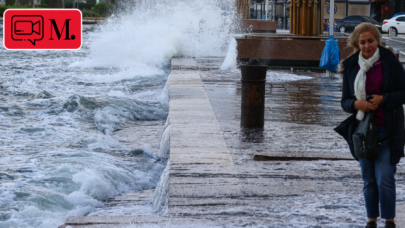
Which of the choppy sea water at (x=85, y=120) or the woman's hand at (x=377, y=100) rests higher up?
the woman's hand at (x=377, y=100)

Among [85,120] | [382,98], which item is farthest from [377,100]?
[85,120]

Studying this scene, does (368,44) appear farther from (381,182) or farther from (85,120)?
(85,120)

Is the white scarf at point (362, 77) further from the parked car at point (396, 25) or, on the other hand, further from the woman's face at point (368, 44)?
the parked car at point (396, 25)

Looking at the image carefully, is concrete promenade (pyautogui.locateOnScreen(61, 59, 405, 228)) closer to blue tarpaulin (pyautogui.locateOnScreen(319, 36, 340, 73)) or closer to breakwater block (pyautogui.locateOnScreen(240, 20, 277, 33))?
blue tarpaulin (pyautogui.locateOnScreen(319, 36, 340, 73))

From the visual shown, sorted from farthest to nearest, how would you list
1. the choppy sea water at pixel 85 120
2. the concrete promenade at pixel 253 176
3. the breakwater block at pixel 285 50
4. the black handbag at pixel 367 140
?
1. the breakwater block at pixel 285 50
2. the choppy sea water at pixel 85 120
3. the concrete promenade at pixel 253 176
4. the black handbag at pixel 367 140

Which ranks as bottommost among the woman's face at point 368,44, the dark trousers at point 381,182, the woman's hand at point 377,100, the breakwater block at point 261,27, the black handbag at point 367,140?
the dark trousers at point 381,182

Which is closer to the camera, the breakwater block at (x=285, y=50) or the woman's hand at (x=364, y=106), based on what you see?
the woman's hand at (x=364, y=106)

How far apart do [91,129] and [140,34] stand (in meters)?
16.4

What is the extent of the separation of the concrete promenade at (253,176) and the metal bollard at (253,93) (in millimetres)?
182

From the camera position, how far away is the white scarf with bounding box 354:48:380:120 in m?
3.63

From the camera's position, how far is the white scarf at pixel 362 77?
3633mm

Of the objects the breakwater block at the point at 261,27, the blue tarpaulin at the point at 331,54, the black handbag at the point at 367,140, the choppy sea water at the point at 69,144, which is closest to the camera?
the black handbag at the point at 367,140

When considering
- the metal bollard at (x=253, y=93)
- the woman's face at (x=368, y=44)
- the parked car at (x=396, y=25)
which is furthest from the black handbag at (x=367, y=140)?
the parked car at (x=396, y=25)

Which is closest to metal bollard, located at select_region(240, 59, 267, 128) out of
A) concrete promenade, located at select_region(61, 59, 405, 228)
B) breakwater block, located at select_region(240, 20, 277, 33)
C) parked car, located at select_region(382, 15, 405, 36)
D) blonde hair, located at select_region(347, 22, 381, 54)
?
concrete promenade, located at select_region(61, 59, 405, 228)
